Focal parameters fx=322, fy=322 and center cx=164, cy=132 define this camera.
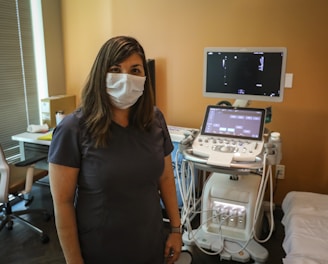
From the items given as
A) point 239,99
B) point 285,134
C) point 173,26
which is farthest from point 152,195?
point 173,26

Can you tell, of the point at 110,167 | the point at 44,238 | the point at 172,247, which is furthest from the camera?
the point at 44,238

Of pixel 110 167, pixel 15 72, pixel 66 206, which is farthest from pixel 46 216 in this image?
pixel 110 167

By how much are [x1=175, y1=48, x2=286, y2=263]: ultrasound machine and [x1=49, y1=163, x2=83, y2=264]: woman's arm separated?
0.93 m

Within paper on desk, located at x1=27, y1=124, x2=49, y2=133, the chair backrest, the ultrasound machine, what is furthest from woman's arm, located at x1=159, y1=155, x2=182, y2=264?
paper on desk, located at x1=27, y1=124, x2=49, y2=133

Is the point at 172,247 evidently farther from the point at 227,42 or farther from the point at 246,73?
the point at 227,42

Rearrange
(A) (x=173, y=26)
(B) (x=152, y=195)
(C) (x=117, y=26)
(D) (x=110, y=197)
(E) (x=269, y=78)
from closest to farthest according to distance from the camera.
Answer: (D) (x=110, y=197)
(B) (x=152, y=195)
(E) (x=269, y=78)
(A) (x=173, y=26)
(C) (x=117, y=26)

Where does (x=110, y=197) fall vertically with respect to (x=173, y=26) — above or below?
below

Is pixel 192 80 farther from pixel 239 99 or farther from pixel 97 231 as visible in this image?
pixel 97 231

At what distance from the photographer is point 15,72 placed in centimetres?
288

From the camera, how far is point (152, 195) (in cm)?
117

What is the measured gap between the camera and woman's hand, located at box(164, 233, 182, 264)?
1325 millimetres

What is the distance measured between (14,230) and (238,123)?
188cm

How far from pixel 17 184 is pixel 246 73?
1.78m

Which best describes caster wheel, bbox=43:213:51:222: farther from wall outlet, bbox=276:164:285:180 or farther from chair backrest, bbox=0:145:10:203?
wall outlet, bbox=276:164:285:180
